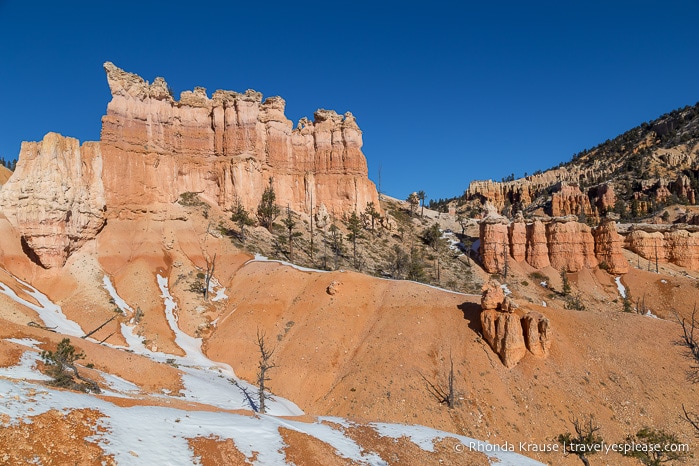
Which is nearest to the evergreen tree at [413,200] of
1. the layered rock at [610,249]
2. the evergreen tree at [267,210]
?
the evergreen tree at [267,210]

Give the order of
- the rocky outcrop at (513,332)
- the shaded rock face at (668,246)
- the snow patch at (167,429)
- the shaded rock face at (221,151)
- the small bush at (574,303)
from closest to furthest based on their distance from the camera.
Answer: the snow patch at (167,429) < the rocky outcrop at (513,332) < the small bush at (574,303) < the shaded rock face at (221,151) < the shaded rock face at (668,246)

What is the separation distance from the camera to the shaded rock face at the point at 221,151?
53188 millimetres

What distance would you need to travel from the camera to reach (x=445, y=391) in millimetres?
27328

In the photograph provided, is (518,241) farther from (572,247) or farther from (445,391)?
(445,391)

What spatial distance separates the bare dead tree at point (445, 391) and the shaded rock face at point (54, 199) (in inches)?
1428

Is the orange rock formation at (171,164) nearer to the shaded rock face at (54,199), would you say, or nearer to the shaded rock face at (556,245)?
the shaded rock face at (54,199)

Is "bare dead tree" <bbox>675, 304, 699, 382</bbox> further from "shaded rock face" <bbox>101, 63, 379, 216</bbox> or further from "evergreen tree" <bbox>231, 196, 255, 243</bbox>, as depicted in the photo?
"shaded rock face" <bbox>101, 63, 379, 216</bbox>

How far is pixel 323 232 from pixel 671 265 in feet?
173

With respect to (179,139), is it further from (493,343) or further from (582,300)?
(582,300)

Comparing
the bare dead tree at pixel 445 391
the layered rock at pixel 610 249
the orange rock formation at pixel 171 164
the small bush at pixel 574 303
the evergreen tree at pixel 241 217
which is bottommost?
the bare dead tree at pixel 445 391

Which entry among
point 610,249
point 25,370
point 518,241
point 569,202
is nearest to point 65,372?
point 25,370

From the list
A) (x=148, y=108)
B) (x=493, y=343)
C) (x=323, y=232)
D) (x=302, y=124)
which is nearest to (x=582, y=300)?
(x=493, y=343)

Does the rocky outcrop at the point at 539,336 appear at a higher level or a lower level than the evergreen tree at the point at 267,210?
lower

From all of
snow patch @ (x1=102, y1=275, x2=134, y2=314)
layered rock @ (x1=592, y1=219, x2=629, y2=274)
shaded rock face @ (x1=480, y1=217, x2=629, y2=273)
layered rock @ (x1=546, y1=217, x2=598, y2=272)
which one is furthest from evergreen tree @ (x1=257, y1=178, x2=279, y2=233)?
layered rock @ (x1=592, y1=219, x2=629, y2=274)
